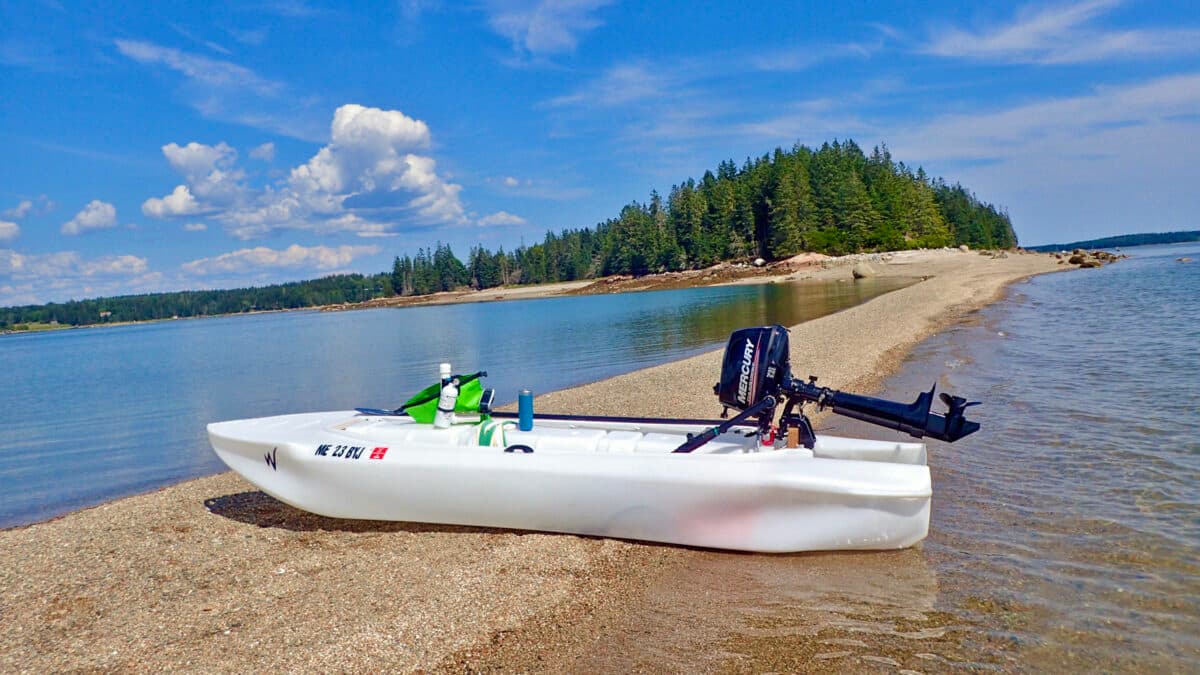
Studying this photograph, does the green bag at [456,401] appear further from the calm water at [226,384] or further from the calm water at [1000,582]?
the calm water at [226,384]

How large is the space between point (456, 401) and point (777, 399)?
3043mm

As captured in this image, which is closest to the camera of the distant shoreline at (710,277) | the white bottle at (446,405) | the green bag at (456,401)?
the white bottle at (446,405)

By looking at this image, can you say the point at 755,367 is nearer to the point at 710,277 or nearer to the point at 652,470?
the point at 652,470

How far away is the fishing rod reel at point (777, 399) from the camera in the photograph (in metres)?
5.52

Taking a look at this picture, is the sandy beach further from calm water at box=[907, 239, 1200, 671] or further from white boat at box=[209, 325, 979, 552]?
calm water at box=[907, 239, 1200, 671]

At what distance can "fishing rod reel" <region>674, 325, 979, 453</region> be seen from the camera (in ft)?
18.1

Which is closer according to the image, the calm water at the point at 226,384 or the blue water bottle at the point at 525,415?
the blue water bottle at the point at 525,415

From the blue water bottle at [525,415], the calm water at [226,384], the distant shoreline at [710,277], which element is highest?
the distant shoreline at [710,277]

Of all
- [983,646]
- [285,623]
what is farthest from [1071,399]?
[285,623]

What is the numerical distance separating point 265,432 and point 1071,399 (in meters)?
10.9

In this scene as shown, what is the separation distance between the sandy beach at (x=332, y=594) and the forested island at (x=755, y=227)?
76.8 metres

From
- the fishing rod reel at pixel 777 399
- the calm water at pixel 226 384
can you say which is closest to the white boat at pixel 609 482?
the fishing rod reel at pixel 777 399

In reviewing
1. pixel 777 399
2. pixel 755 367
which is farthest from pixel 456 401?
pixel 777 399

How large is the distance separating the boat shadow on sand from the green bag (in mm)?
1079
